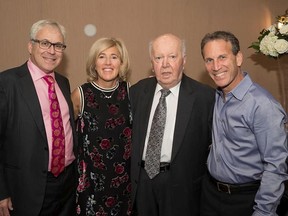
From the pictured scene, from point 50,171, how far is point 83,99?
62cm

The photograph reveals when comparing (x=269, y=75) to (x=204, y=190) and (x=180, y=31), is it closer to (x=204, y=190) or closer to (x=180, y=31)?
(x=180, y=31)

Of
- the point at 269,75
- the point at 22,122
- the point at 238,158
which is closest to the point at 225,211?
the point at 238,158

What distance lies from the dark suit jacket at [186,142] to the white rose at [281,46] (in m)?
1.01

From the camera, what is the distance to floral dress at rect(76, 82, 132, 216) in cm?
230

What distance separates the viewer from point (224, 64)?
1.91m

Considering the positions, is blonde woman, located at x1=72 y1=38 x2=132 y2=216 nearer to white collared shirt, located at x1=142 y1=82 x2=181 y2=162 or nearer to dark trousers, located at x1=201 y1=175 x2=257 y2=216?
white collared shirt, located at x1=142 y1=82 x2=181 y2=162

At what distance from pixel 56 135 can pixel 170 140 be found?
0.86 metres

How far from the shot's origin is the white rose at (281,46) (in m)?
2.77

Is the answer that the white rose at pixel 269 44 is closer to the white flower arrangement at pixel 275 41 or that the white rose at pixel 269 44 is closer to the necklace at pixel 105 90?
the white flower arrangement at pixel 275 41

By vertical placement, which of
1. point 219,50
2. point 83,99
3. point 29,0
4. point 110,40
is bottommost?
point 83,99

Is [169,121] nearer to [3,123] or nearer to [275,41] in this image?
[3,123]

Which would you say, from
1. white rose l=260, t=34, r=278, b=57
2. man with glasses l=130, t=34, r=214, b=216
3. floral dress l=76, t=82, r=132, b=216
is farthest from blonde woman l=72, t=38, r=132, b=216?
white rose l=260, t=34, r=278, b=57

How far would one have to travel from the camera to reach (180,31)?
337cm

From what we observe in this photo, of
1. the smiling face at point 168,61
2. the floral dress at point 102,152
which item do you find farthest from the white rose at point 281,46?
the floral dress at point 102,152
